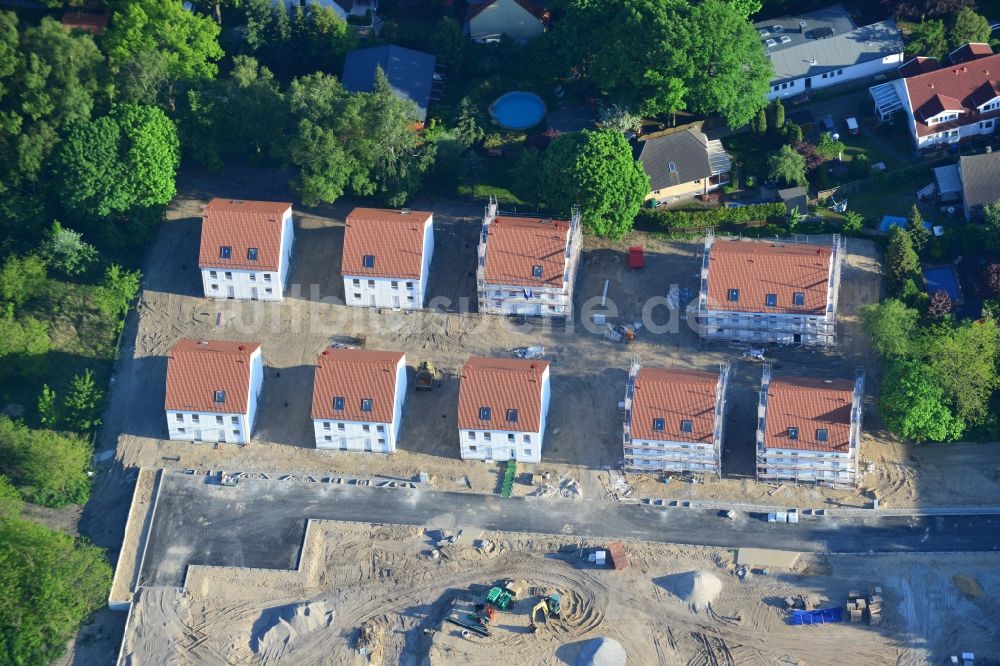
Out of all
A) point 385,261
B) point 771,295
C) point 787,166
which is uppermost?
point 787,166

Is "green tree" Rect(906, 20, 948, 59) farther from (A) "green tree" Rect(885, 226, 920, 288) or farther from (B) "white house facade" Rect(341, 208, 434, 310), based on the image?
(B) "white house facade" Rect(341, 208, 434, 310)

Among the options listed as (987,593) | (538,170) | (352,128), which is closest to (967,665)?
(987,593)

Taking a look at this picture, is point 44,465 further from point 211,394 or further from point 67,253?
point 67,253

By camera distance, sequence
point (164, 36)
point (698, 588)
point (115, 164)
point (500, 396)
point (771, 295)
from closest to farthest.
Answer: point (698, 588)
point (500, 396)
point (771, 295)
point (115, 164)
point (164, 36)

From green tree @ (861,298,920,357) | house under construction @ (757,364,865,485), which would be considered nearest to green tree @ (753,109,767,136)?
green tree @ (861,298,920,357)

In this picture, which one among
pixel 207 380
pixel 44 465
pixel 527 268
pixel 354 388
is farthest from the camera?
pixel 527 268

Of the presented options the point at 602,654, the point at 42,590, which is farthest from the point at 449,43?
the point at 42,590
